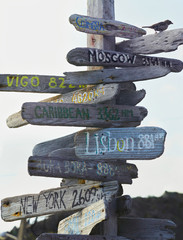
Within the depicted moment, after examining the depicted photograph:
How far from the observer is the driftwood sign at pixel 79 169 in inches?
211

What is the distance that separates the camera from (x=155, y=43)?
20.4ft

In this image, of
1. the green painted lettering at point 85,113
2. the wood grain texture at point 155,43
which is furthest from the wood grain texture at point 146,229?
the wood grain texture at point 155,43

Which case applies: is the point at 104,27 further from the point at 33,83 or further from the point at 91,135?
the point at 91,135

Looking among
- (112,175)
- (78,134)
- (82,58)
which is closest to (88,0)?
(82,58)

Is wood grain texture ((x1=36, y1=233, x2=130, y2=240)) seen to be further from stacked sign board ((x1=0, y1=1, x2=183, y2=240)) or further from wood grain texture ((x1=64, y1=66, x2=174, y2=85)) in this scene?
wood grain texture ((x1=64, y1=66, x2=174, y2=85))

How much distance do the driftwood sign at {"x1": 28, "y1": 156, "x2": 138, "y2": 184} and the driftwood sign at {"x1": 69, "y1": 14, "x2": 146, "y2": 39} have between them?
1641 millimetres

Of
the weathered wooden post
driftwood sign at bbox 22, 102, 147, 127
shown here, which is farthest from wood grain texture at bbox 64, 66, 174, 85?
the weathered wooden post

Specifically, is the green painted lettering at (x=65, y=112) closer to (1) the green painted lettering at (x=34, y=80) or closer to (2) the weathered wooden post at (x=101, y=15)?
(1) the green painted lettering at (x=34, y=80)

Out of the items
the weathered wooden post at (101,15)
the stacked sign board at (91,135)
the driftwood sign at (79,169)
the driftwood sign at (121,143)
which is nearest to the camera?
the driftwood sign at (79,169)

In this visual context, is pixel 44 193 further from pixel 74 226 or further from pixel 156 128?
pixel 156 128

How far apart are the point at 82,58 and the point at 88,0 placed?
3.87 ft

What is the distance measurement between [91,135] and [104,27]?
1.47 metres

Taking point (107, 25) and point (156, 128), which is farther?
point (107, 25)

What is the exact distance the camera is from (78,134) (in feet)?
19.0
